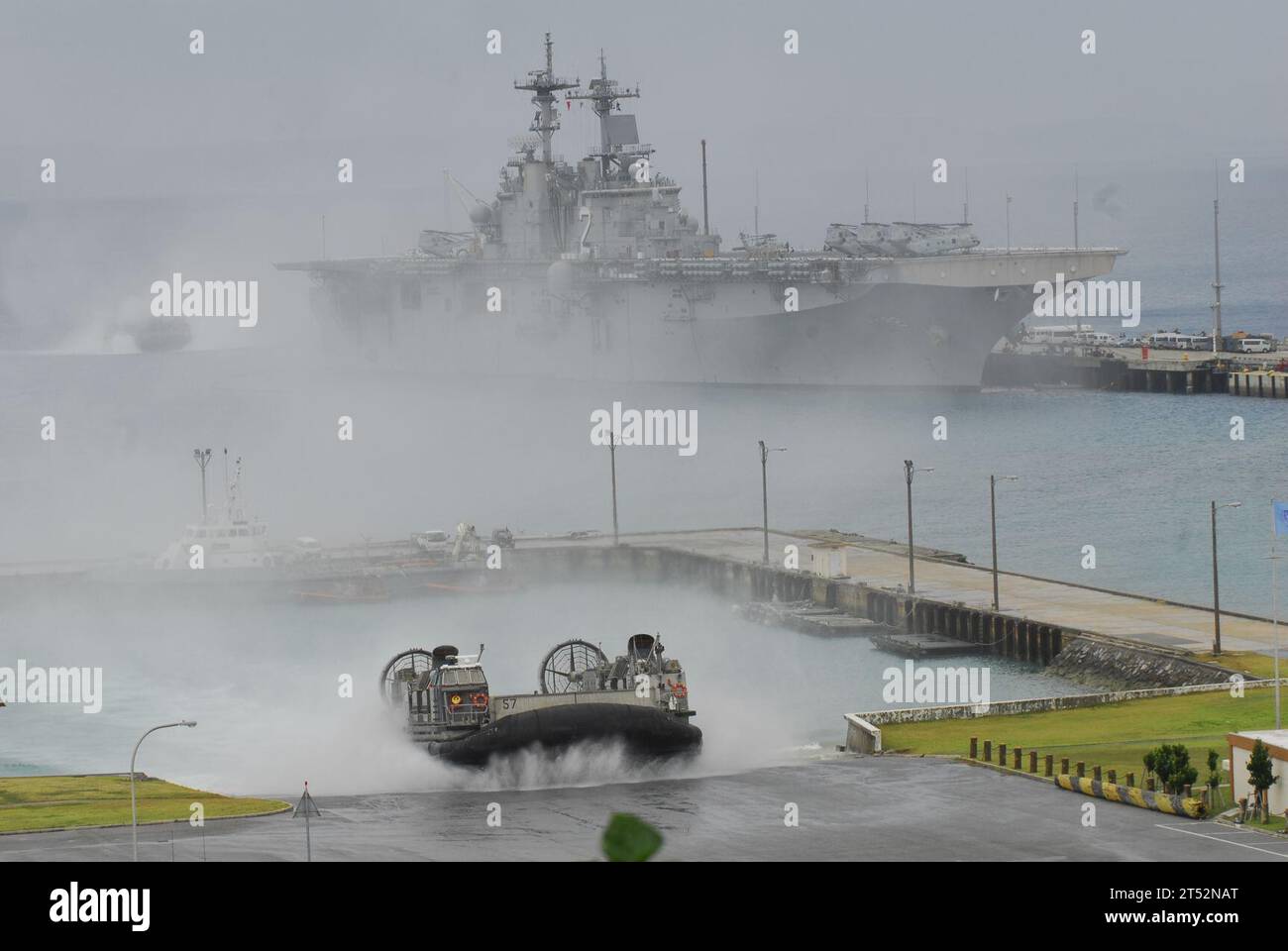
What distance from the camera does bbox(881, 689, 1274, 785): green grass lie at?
3828 cm

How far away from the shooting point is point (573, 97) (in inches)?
5945

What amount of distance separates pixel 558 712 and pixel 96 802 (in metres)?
8.62

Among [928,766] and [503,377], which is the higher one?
[503,377]

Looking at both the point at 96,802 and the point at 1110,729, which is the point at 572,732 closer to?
the point at 96,802

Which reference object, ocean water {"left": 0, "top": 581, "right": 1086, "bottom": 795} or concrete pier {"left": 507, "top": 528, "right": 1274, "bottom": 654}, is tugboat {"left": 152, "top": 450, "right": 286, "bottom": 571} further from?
concrete pier {"left": 507, "top": 528, "right": 1274, "bottom": 654}

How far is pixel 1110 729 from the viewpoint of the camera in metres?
41.2

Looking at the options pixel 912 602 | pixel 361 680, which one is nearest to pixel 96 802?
pixel 361 680

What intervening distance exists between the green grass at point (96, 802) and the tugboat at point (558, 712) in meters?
3.57

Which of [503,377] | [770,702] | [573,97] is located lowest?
[770,702]

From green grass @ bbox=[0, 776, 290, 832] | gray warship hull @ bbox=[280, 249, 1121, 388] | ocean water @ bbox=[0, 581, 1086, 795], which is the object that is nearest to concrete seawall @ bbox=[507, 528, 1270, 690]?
ocean water @ bbox=[0, 581, 1086, 795]

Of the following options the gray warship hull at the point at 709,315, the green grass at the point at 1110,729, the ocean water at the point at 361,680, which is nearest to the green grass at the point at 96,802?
the ocean water at the point at 361,680
